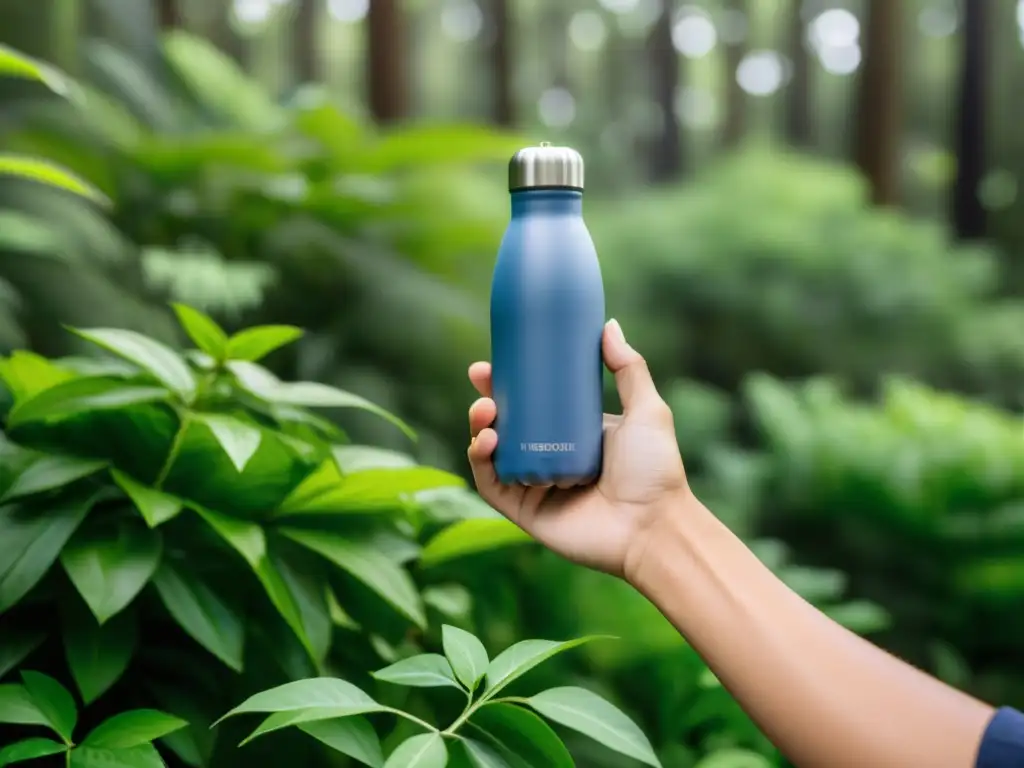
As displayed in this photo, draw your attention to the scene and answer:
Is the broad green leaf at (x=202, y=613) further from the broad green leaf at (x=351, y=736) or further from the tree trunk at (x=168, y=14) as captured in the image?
the tree trunk at (x=168, y=14)

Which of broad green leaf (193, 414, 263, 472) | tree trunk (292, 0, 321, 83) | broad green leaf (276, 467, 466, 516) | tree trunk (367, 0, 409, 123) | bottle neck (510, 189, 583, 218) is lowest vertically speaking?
broad green leaf (276, 467, 466, 516)

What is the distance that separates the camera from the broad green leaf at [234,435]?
1.28m

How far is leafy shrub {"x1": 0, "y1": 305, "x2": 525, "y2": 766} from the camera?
1324 mm

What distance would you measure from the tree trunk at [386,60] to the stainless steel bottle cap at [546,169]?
5.43 meters

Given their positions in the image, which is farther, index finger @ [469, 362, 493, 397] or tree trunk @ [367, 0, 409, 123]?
tree trunk @ [367, 0, 409, 123]

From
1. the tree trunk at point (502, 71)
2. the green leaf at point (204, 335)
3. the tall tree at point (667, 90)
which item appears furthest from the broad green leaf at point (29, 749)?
the tall tree at point (667, 90)

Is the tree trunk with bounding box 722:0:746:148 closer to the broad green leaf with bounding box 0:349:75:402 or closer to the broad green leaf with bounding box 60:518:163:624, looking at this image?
the broad green leaf with bounding box 0:349:75:402

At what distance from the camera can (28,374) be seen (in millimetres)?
1478

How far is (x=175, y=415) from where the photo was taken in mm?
1492

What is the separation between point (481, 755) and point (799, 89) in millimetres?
20917

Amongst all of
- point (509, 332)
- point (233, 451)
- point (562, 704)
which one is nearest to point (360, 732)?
point (562, 704)

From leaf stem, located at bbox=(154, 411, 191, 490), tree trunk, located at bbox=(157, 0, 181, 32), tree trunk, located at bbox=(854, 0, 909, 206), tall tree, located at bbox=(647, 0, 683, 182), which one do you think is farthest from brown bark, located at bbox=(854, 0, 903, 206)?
leaf stem, located at bbox=(154, 411, 191, 490)

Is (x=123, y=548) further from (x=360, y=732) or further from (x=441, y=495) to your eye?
(x=441, y=495)

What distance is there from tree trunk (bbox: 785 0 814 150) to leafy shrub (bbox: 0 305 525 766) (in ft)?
58.0
